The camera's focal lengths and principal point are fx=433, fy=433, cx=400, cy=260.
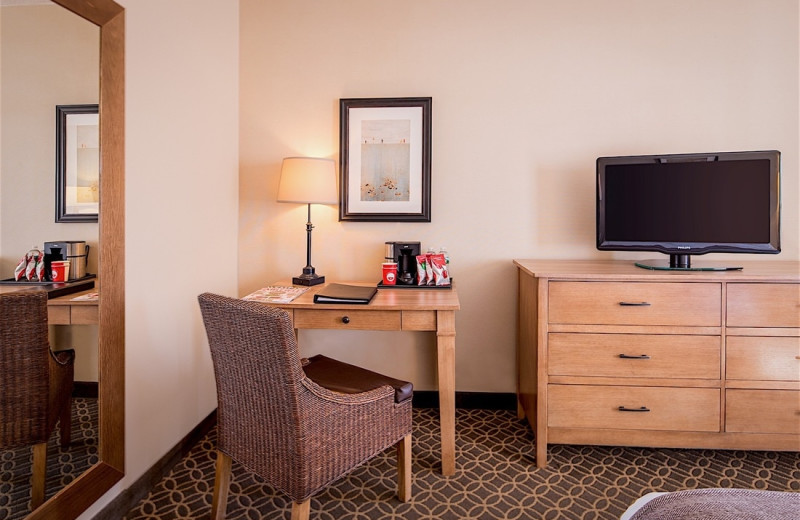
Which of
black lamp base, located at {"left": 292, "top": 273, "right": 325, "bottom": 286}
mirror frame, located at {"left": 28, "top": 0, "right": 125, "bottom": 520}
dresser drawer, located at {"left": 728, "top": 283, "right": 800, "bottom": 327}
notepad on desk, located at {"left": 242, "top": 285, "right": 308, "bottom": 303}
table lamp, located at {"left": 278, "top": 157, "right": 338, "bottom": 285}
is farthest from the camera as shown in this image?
black lamp base, located at {"left": 292, "top": 273, "right": 325, "bottom": 286}

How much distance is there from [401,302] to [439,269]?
1.48 ft

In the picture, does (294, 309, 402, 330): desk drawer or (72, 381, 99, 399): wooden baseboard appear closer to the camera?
(72, 381, 99, 399): wooden baseboard

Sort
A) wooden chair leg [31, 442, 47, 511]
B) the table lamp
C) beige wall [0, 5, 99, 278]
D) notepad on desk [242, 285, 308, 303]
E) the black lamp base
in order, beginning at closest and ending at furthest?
beige wall [0, 5, 99, 278], wooden chair leg [31, 442, 47, 511], notepad on desk [242, 285, 308, 303], the table lamp, the black lamp base

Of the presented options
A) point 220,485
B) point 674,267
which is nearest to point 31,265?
point 220,485

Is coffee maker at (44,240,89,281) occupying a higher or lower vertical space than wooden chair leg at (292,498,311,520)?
higher

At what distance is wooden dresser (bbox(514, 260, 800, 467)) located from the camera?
1963 millimetres

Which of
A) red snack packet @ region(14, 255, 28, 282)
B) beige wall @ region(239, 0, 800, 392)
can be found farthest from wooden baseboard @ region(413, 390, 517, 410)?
red snack packet @ region(14, 255, 28, 282)

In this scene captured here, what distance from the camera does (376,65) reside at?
8.67ft

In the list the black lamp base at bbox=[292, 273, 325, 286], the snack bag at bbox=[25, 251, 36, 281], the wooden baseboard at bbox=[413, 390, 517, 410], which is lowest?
the wooden baseboard at bbox=[413, 390, 517, 410]

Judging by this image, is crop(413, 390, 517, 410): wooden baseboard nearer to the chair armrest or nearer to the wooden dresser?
the wooden dresser

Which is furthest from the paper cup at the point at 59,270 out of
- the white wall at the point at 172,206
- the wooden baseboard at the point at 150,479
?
the wooden baseboard at the point at 150,479

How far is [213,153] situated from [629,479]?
2.64m

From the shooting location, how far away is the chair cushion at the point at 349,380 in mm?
1714

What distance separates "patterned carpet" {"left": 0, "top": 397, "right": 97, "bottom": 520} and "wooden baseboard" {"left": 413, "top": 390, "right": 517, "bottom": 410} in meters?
1.70
